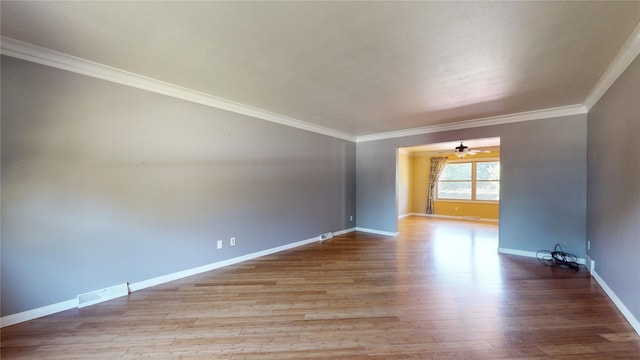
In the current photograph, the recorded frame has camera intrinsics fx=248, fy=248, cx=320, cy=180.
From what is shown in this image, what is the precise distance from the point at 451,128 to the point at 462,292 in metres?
3.31

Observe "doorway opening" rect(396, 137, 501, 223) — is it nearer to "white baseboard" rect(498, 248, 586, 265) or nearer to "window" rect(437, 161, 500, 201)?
"window" rect(437, 161, 500, 201)

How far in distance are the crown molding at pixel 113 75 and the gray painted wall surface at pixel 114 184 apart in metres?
0.07

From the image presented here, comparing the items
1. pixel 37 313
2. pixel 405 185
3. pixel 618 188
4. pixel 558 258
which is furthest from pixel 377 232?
pixel 37 313

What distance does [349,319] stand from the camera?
2.31 metres

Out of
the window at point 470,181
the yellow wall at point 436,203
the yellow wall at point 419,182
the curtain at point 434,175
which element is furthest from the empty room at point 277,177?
the yellow wall at point 419,182

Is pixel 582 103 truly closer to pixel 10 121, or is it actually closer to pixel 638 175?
pixel 638 175

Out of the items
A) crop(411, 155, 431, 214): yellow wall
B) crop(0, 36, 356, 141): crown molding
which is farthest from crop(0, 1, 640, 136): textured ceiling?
crop(411, 155, 431, 214): yellow wall

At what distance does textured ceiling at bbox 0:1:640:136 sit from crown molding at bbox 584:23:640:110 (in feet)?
0.19

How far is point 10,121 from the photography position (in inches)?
86.3

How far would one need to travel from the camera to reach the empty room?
189 centimetres

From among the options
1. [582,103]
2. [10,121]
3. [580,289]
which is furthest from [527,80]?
[10,121]

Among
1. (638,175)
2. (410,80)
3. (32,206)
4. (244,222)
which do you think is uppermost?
(410,80)

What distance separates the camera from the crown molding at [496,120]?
3918mm

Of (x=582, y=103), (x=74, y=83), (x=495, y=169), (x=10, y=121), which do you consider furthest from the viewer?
(x=495, y=169)
